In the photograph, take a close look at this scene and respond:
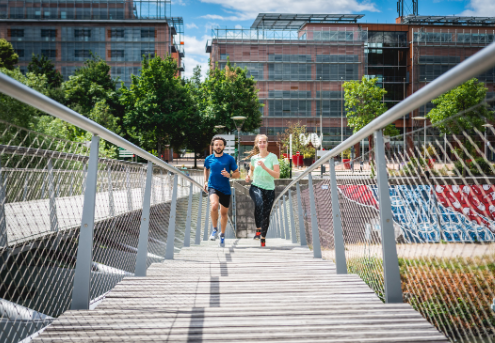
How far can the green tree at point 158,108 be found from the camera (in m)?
41.7

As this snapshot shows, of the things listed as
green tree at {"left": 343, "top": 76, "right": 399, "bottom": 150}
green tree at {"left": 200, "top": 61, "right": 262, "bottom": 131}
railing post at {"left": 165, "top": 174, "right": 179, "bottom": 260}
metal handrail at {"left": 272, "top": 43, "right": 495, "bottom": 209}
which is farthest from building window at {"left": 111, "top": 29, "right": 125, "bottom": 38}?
metal handrail at {"left": 272, "top": 43, "right": 495, "bottom": 209}

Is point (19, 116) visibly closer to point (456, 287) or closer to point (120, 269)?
point (120, 269)

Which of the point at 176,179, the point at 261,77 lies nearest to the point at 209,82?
the point at 261,77

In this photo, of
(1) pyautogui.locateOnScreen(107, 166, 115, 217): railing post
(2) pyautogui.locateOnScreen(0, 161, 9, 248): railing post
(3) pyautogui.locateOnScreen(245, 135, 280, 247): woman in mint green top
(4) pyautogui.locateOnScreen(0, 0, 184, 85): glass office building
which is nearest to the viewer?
(2) pyautogui.locateOnScreen(0, 161, 9, 248): railing post

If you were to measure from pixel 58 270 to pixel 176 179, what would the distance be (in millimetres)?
2541

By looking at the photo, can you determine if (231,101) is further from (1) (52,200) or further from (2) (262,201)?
(1) (52,200)

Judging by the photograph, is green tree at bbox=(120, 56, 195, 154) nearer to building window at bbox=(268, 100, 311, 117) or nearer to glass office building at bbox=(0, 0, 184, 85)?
building window at bbox=(268, 100, 311, 117)

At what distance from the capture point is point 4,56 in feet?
135

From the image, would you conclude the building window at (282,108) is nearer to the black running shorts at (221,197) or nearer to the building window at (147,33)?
the building window at (147,33)

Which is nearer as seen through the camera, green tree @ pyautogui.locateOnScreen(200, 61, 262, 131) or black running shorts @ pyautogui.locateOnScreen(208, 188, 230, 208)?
black running shorts @ pyautogui.locateOnScreen(208, 188, 230, 208)

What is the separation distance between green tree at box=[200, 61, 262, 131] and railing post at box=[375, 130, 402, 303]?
134 ft

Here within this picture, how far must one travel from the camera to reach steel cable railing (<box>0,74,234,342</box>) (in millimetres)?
2064

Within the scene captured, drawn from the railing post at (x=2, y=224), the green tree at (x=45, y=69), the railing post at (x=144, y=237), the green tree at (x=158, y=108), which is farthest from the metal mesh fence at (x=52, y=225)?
the green tree at (x=45, y=69)

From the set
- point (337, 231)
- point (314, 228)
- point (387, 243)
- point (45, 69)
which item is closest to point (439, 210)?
point (387, 243)
